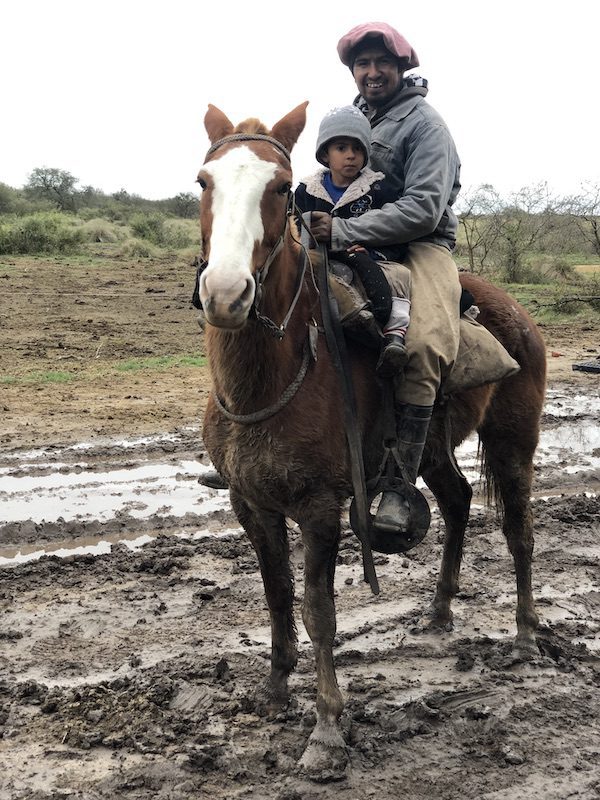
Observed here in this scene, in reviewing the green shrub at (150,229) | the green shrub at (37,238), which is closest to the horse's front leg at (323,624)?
the green shrub at (37,238)

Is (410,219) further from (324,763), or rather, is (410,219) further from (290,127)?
(324,763)

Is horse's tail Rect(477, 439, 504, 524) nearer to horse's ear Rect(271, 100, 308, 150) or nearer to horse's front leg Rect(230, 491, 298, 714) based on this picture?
horse's front leg Rect(230, 491, 298, 714)

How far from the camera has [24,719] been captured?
3.69m

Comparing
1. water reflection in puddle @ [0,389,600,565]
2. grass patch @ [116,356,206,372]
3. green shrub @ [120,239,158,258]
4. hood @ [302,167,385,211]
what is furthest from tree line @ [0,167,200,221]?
hood @ [302,167,385,211]

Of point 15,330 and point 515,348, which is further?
point 15,330

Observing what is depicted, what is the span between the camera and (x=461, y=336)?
429cm

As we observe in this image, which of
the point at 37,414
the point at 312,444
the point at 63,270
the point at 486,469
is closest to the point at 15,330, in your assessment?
the point at 37,414

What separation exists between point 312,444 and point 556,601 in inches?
103

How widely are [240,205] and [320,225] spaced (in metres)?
0.76

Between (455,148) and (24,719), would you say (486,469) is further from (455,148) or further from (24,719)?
(24,719)

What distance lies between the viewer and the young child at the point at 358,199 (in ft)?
11.7

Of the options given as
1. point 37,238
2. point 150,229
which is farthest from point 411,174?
point 150,229

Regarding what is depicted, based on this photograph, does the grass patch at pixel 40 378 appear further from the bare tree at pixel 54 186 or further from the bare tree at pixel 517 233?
the bare tree at pixel 54 186

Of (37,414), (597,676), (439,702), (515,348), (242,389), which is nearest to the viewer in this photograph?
(242,389)
